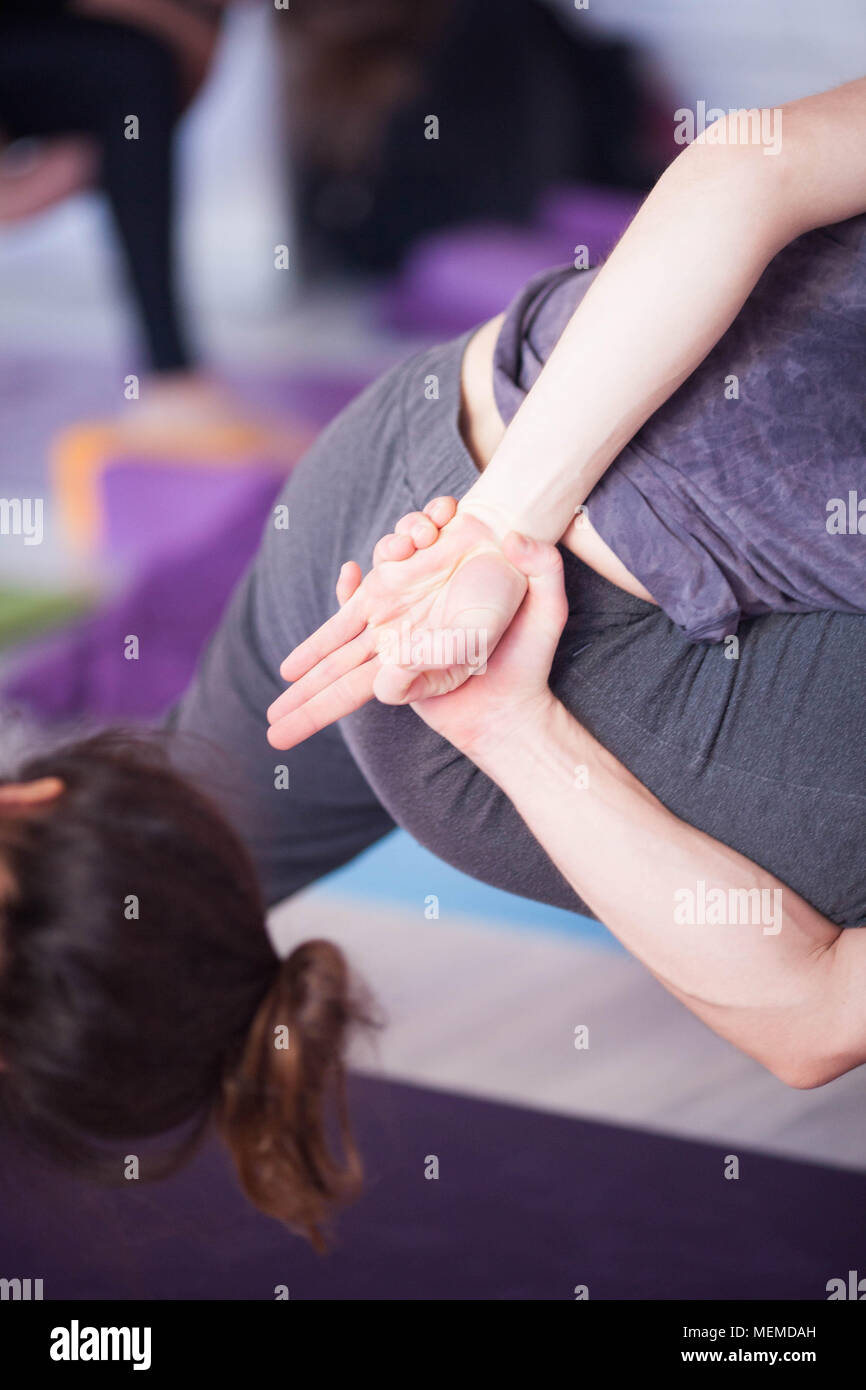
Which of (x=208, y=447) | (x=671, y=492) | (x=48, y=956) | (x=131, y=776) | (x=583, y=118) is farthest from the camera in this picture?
(x=583, y=118)

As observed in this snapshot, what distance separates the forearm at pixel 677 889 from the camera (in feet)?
2.98

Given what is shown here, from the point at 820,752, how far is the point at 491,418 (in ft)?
1.14

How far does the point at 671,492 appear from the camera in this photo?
0.90 metres

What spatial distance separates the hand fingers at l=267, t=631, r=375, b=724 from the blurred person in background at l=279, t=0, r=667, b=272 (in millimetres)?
3454

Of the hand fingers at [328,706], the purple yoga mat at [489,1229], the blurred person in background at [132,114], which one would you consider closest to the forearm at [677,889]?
the hand fingers at [328,706]

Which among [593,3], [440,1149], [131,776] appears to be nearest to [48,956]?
[131,776]

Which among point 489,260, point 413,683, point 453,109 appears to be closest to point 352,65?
point 453,109

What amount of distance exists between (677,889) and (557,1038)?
0.93m

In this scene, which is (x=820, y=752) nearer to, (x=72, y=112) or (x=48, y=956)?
(x=48, y=956)

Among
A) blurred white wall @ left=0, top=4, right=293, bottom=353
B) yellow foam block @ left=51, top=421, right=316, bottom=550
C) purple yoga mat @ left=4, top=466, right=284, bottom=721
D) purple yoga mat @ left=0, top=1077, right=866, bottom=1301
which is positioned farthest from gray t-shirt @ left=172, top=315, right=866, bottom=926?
blurred white wall @ left=0, top=4, right=293, bottom=353

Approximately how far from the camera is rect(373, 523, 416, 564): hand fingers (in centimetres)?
86

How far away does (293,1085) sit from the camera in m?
1.10

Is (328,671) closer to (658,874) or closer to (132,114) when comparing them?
(658,874)

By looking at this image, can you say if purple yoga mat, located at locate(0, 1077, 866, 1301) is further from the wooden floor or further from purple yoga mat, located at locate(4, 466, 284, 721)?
purple yoga mat, located at locate(4, 466, 284, 721)
